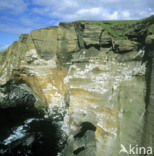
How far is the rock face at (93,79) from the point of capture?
8703mm

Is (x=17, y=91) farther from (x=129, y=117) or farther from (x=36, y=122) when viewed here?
(x=129, y=117)

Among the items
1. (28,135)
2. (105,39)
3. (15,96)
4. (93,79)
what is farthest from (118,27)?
(15,96)

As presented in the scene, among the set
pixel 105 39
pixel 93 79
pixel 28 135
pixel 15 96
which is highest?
pixel 105 39

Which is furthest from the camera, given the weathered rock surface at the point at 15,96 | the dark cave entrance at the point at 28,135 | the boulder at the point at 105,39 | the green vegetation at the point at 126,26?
the weathered rock surface at the point at 15,96

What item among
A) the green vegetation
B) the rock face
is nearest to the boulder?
the rock face

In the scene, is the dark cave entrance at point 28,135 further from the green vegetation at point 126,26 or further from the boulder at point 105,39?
the green vegetation at point 126,26

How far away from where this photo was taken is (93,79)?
12852 millimetres

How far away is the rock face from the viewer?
8703 mm

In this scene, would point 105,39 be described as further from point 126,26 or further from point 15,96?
point 15,96

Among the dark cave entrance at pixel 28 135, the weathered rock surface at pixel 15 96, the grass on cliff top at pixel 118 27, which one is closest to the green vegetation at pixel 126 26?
the grass on cliff top at pixel 118 27

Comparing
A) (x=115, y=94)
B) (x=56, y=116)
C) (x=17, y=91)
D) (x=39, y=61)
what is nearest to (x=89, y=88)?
(x=115, y=94)

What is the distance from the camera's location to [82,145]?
12.0 meters

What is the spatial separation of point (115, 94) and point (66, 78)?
9949 mm

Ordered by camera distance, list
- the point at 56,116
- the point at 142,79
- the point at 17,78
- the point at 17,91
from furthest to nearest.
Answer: the point at 17,91
the point at 17,78
the point at 56,116
the point at 142,79
